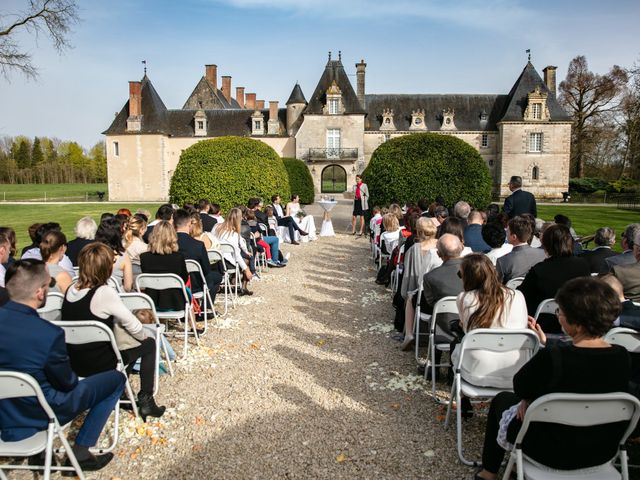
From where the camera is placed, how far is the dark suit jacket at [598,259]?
4.62 metres

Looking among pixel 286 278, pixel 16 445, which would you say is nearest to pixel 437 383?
pixel 16 445

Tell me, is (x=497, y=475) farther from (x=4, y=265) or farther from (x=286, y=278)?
(x=286, y=278)

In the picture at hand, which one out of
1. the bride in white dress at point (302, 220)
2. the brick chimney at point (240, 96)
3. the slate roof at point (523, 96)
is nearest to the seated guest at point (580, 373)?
the bride in white dress at point (302, 220)

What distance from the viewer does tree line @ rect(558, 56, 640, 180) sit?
3800 cm

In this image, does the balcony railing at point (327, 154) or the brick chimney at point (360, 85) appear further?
the brick chimney at point (360, 85)

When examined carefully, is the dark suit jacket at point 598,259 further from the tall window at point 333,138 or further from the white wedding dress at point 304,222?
the tall window at point 333,138

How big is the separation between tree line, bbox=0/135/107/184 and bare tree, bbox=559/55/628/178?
68.6 m

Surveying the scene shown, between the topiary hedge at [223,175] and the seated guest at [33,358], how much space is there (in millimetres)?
11232

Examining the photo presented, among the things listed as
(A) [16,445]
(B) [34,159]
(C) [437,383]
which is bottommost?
(C) [437,383]

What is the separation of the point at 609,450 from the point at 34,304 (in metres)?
3.04

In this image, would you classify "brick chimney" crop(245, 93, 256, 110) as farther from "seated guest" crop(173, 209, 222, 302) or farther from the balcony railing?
"seated guest" crop(173, 209, 222, 302)

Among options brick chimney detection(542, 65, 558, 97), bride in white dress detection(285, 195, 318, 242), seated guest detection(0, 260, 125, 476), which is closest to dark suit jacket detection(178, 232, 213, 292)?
seated guest detection(0, 260, 125, 476)

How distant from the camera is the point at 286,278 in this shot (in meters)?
9.21

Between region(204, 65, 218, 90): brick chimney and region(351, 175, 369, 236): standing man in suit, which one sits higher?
region(204, 65, 218, 90): brick chimney
